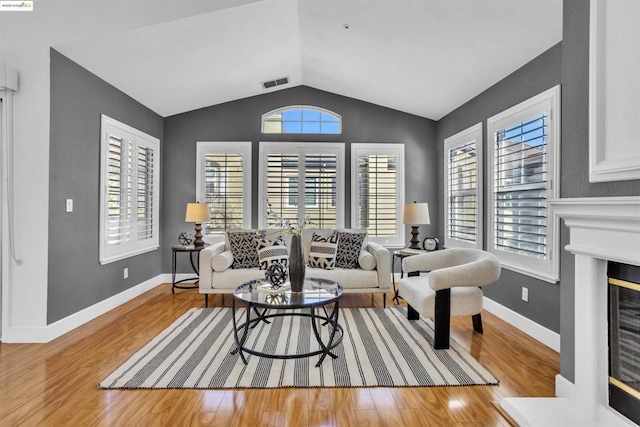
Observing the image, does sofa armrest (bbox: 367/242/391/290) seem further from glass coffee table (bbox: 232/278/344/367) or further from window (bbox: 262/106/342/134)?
window (bbox: 262/106/342/134)

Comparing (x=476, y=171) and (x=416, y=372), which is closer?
(x=416, y=372)

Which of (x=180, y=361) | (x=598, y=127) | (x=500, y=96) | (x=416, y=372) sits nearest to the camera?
(x=598, y=127)

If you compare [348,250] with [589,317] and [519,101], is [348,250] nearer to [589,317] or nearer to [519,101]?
[519,101]

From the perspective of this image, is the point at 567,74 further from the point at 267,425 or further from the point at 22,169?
the point at 22,169

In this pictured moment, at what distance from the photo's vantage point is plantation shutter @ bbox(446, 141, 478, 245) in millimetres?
4176

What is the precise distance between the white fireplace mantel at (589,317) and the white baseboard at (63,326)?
3.54m

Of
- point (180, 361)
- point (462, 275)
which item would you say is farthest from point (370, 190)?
point (180, 361)

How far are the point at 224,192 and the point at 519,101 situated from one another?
3.95m

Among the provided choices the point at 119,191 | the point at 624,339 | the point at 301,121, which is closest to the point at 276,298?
the point at 624,339

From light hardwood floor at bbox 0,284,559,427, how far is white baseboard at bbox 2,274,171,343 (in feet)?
0.34

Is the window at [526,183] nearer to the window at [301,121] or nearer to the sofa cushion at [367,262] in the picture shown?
the sofa cushion at [367,262]

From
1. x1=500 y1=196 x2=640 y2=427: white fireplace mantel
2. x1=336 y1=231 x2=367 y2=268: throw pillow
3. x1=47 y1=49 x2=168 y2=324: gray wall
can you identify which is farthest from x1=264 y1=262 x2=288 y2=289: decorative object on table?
x1=47 y1=49 x2=168 y2=324: gray wall

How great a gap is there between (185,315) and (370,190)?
10.1 feet

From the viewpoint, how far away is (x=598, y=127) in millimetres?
1740
